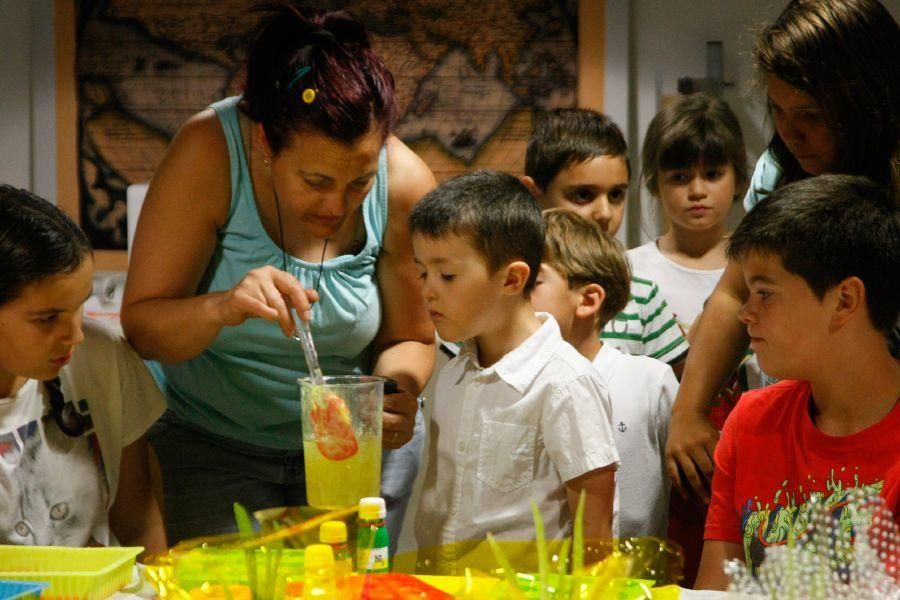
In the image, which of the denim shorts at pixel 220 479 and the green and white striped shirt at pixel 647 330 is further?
the green and white striped shirt at pixel 647 330

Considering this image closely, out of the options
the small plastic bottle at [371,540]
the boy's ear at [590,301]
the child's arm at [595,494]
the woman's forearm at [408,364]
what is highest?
the boy's ear at [590,301]

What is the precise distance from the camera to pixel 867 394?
61.3 inches

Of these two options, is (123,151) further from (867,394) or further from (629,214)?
(867,394)

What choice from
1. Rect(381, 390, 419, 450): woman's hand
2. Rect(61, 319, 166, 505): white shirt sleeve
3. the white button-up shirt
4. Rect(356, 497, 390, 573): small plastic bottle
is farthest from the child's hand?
Rect(61, 319, 166, 505): white shirt sleeve

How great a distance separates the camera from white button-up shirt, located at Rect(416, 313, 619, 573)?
177cm

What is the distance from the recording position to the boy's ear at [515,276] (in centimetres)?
192

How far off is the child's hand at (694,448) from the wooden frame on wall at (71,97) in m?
1.69

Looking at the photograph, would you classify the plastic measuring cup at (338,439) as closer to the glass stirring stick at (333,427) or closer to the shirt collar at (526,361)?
the glass stirring stick at (333,427)

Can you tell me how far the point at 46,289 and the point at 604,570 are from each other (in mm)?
1006

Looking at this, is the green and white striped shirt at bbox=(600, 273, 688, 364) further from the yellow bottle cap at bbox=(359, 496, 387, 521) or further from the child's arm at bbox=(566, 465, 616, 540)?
the yellow bottle cap at bbox=(359, 496, 387, 521)

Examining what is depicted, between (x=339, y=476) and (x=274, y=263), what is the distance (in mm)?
549

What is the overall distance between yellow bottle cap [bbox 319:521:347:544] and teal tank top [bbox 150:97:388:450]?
0.60 meters

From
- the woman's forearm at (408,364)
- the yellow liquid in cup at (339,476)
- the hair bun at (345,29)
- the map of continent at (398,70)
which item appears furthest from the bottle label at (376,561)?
the map of continent at (398,70)

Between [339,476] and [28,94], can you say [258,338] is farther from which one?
[28,94]
